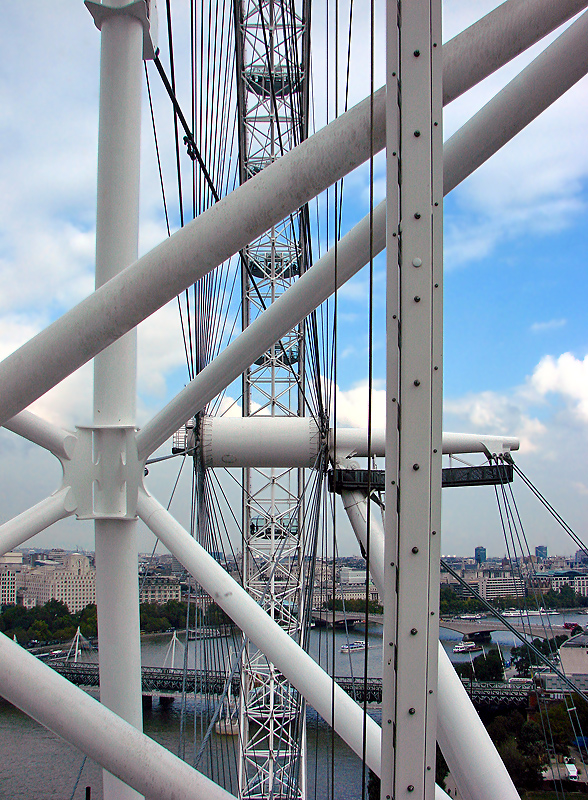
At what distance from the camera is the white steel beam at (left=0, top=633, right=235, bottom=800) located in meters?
4.57

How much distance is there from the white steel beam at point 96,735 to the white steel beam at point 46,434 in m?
2.02

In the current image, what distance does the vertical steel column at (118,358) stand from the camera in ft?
20.4

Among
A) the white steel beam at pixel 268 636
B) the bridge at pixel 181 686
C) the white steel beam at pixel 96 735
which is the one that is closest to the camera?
the white steel beam at pixel 96 735

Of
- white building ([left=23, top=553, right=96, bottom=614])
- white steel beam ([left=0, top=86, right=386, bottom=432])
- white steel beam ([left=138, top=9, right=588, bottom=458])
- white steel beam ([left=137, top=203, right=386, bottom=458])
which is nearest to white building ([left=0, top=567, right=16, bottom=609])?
white building ([left=23, top=553, right=96, bottom=614])

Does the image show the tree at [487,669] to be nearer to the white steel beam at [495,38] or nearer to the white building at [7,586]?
the white building at [7,586]

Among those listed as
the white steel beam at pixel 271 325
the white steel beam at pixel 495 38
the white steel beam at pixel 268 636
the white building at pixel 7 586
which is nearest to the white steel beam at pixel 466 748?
the white steel beam at pixel 268 636

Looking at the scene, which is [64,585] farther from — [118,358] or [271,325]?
[271,325]

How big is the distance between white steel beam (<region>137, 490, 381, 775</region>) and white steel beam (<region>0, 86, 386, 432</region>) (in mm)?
2593

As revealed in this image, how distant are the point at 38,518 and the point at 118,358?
5.14 feet

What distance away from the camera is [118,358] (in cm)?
645

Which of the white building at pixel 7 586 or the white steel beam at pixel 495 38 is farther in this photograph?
the white building at pixel 7 586

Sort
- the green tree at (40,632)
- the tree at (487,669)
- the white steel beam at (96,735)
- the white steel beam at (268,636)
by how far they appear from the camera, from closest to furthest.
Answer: the white steel beam at (96,735) < the white steel beam at (268,636) < the tree at (487,669) < the green tree at (40,632)

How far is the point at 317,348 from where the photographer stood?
9898 mm

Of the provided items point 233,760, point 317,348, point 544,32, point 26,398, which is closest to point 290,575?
point 233,760
